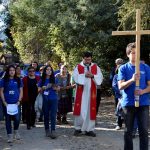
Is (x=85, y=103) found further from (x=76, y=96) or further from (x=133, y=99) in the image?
(x=133, y=99)

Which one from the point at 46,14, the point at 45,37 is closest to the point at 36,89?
the point at 46,14

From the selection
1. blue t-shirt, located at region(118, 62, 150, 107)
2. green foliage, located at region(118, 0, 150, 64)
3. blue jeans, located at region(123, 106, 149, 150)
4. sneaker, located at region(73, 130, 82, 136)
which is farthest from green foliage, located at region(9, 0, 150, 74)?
blue jeans, located at region(123, 106, 149, 150)

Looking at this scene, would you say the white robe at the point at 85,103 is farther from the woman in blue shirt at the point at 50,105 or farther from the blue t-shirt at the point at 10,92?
the blue t-shirt at the point at 10,92

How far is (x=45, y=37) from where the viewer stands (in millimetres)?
32344

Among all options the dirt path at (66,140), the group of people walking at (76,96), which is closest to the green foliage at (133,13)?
the group of people walking at (76,96)

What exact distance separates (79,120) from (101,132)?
78 cm

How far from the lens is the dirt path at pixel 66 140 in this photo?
9109mm

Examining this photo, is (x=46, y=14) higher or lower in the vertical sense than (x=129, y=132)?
higher

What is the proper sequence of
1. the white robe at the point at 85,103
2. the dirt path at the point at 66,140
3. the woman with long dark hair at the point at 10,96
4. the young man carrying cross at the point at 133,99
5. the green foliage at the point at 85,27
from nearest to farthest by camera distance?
the young man carrying cross at the point at 133,99, the dirt path at the point at 66,140, the woman with long dark hair at the point at 10,96, the white robe at the point at 85,103, the green foliage at the point at 85,27

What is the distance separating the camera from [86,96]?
10648 millimetres

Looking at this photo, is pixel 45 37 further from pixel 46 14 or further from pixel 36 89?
pixel 36 89

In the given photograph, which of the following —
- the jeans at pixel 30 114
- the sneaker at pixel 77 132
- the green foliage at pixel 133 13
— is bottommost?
the sneaker at pixel 77 132

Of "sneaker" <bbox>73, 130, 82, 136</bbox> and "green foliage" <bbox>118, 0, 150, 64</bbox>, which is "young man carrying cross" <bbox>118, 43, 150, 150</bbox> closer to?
"sneaker" <bbox>73, 130, 82, 136</bbox>

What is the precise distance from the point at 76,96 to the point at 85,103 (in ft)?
0.90
